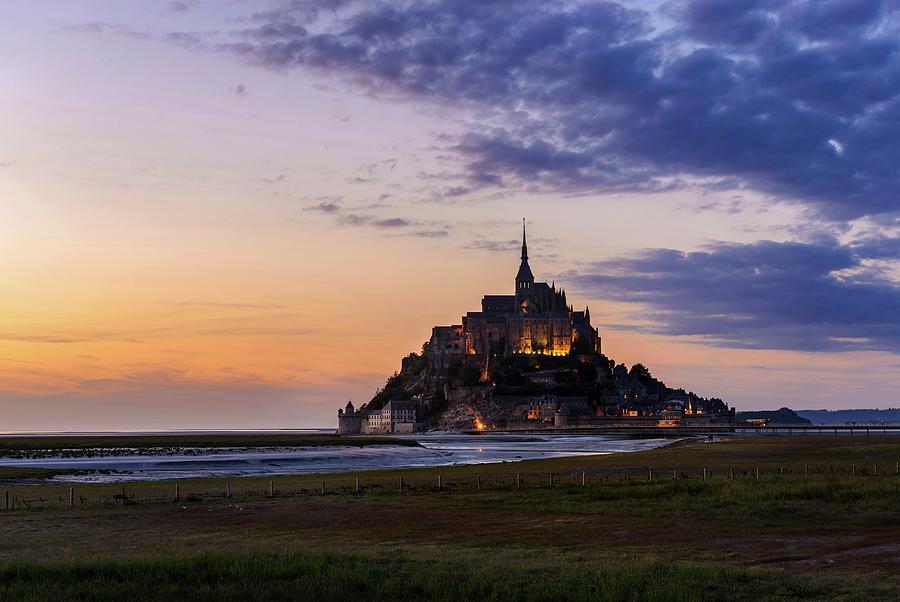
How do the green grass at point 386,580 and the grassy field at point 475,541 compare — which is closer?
the green grass at point 386,580

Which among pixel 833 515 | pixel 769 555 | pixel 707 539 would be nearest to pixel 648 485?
pixel 833 515

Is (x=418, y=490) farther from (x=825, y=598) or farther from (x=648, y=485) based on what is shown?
(x=825, y=598)

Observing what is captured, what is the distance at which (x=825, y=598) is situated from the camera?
66.7ft

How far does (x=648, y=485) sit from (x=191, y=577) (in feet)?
104

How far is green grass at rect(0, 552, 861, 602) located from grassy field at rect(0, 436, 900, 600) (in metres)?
0.07

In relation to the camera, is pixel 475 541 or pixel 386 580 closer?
pixel 386 580

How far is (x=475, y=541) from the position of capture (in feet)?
103

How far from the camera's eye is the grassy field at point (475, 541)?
21141 mm

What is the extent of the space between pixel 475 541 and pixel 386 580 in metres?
10.2

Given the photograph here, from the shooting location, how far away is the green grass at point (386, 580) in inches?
801

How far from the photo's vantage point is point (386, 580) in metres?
21.6

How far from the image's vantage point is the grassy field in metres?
21.1

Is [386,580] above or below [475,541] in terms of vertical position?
above

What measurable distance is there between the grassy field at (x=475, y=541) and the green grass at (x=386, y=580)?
0.07 m
